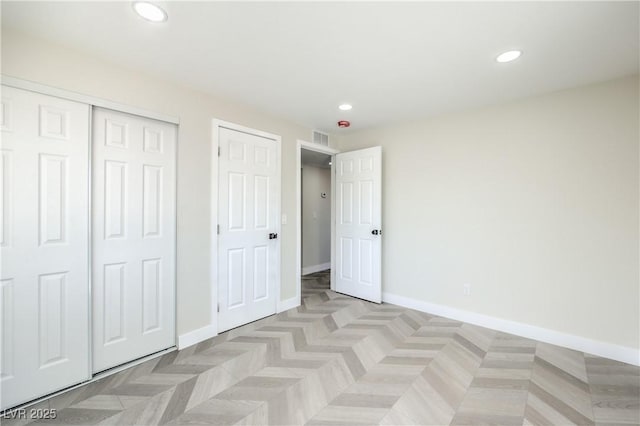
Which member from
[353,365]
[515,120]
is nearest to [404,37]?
[515,120]

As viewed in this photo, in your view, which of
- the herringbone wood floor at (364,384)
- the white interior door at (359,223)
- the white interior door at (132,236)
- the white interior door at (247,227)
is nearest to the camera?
the herringbone wood floor at (364,384)

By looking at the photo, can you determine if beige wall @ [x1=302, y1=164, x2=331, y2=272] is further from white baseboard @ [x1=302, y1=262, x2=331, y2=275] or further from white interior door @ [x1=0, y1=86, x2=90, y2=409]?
white interior door @ [x1=0, y1=86, x2=90, y2=409]

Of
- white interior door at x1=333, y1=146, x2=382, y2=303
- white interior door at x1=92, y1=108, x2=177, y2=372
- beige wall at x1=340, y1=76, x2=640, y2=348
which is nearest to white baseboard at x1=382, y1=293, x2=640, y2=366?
beige wall at x1=340, y1=76, x2=640, y2=348

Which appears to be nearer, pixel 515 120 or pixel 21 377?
pixel 21 377

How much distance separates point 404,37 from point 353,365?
8.06 ft

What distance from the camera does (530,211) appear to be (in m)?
2.78

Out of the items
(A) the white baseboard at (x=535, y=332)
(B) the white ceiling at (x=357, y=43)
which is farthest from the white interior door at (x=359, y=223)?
(B) the white ceiling at (x=357, y=43)

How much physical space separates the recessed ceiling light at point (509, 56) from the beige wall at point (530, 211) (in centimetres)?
96

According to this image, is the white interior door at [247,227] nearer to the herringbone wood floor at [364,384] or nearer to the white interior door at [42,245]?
the herringbone wood floor at [364,384]

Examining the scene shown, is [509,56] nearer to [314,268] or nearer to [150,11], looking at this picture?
[150,11]

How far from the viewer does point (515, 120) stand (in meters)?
2.87

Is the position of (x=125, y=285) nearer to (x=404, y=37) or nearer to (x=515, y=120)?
(x=404, y=37)

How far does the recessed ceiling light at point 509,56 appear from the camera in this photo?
78.7 inches

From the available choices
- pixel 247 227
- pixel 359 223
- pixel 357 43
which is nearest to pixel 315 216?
pixel 359 223
